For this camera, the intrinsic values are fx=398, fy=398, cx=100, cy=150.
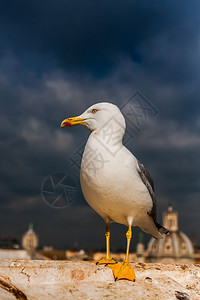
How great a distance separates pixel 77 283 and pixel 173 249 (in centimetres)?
6144

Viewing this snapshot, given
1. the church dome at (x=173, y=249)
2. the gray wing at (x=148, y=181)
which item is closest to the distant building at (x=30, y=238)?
the church dome at (x=173, y=249)

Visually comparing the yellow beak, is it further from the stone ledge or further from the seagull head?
the stone ledge

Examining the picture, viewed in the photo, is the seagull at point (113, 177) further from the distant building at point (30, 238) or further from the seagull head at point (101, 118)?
the distant building at point (30, 238)

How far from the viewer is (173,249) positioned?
62.4m

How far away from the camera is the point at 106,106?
15.3 feet

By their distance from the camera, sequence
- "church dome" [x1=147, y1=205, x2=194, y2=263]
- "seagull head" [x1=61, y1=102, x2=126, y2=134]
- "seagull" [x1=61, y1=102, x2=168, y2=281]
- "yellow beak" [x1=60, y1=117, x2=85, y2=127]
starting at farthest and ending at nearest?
"church dome" [x1=147, y1=205, x2=194, y2=263] → "yellow beak" [x1=60, y1=117, x2=85, y2=127] → "seagull head" [x1=61, y1=102, x2=126, y2=134] → "seagull" [x1=61, y1=102, x2=168, y2=281]

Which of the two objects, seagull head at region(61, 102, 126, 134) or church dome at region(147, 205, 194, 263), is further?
church dome at region(147, 205, 194, 263)

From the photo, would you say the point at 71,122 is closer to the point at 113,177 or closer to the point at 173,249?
the point at 113,177

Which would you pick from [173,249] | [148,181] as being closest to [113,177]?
[148,181]

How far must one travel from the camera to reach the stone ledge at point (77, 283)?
138 inches

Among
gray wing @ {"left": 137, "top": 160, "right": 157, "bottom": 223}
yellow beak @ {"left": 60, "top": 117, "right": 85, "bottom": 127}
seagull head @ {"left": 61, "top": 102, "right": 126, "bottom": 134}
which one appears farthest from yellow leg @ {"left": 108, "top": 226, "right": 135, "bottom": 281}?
yellow beak @ {"left": 60, "top": 117, "right": 85, "bottom": 127}

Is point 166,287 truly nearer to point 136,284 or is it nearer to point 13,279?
point 136,284

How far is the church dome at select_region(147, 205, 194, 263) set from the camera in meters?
60.5

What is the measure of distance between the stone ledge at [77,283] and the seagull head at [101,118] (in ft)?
5.20
